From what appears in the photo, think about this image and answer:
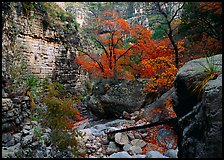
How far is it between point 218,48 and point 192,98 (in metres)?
6.80

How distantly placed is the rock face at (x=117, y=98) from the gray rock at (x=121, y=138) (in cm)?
265

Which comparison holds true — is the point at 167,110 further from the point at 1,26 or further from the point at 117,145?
the point at 1,26

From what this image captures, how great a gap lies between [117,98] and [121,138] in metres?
3.19

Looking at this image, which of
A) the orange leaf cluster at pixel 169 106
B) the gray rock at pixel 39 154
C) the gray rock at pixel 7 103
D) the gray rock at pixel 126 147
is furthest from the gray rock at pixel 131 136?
the gray rock at pixel 7 103

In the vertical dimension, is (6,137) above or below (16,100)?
below

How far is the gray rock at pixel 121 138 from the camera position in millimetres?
4969

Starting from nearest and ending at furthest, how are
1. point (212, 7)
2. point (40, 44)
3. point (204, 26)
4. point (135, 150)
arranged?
point (135, 150) → point (212, 7) → point (204, 26) → point (40, 44)

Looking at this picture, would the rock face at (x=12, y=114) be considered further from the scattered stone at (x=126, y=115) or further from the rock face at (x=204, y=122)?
the rock face at (x=204, y=122)

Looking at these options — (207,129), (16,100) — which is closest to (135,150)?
(207,129)

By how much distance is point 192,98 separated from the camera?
2887mm

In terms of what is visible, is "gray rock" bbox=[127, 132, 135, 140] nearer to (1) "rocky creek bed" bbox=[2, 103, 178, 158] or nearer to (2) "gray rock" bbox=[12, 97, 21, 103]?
(1) "rocky creek bed" bbox=[2, 103, 178, 158]

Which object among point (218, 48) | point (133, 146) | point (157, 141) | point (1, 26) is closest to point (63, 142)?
point (133, 146)

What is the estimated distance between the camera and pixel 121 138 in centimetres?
509

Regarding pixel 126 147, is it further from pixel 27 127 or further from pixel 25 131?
pixel 27 127
